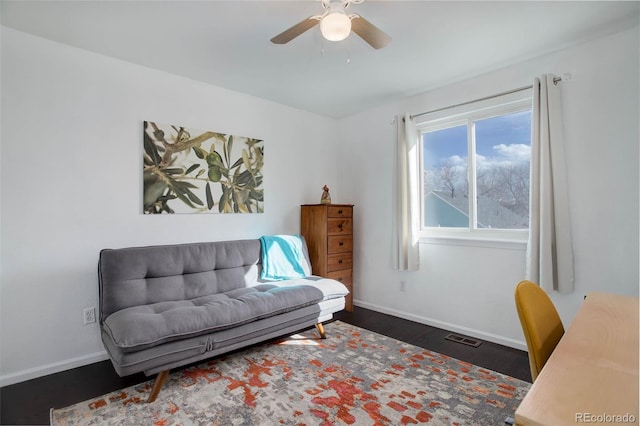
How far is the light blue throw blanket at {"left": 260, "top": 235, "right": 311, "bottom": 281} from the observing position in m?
3.17

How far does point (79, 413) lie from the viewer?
6.04ft

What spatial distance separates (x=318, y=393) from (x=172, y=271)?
1459 millimetres

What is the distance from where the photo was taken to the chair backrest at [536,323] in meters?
1.07

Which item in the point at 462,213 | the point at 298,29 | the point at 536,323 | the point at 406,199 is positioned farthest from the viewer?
the point at 406,199

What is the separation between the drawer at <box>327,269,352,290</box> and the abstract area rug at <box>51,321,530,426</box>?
107 cm

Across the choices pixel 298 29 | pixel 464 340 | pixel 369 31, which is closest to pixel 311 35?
pixel 298 29

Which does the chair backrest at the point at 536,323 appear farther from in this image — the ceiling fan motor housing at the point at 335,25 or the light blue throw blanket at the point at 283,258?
the light blue throw blanket at the point at 283,258

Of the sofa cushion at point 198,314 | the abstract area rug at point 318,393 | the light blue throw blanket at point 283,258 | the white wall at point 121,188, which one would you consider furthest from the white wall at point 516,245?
the sofa cushion at point 198,314

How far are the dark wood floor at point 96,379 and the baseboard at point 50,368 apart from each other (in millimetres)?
42

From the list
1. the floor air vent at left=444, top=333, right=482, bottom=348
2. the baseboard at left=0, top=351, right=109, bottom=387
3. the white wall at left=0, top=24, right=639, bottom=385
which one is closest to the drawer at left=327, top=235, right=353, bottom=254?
the white wall at left=0, top=24, right=639, bottom=385

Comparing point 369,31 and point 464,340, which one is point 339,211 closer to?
point 464,340

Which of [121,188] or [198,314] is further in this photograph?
[121,188]

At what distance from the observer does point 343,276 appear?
12.3 ft

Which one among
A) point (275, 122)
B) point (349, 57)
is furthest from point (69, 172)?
point (349, 57)
